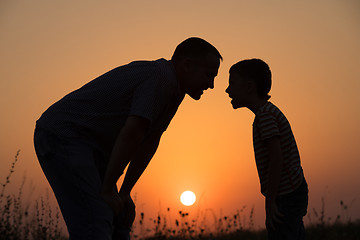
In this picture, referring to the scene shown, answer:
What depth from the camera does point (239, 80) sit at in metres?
3.62

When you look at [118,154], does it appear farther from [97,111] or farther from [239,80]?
[239,80]

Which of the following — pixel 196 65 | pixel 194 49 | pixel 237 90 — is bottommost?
pixel 237 90

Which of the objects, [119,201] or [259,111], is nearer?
[119,201]

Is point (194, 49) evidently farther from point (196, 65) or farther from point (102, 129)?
point (102, 129)

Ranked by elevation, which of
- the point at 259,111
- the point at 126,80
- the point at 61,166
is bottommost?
the point at 61,166

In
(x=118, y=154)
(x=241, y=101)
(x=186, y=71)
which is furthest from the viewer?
(x=241, y=101)

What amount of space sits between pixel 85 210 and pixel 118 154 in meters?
0.40

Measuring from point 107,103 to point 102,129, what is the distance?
0.16 m

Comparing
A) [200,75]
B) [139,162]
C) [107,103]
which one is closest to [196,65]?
[200,75]

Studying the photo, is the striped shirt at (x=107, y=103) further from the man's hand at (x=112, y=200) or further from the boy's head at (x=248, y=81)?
the boy's head at (x=248, y=81)

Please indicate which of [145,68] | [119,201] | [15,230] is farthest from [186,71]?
[15,230]

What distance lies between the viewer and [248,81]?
3588 mm

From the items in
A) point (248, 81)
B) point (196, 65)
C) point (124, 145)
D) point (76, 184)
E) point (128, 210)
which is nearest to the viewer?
point (124, 145)

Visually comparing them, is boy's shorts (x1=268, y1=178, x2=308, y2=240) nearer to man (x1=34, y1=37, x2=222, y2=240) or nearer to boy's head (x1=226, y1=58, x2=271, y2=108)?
boy's head (x1=226, y1=58, x2=271, y2=108)
